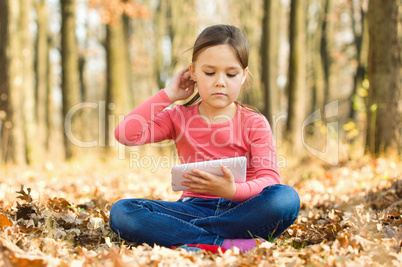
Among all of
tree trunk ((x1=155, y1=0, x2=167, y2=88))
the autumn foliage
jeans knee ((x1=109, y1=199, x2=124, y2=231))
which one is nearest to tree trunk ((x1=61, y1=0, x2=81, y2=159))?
the autumn foliage

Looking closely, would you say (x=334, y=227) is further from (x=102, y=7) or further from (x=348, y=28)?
(x=348, y=28)

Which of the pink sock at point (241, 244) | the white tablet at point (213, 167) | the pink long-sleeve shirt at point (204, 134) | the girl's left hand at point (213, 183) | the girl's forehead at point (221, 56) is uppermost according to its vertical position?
the girl's forehead at point (221, 56)

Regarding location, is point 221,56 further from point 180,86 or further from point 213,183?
point 213,183

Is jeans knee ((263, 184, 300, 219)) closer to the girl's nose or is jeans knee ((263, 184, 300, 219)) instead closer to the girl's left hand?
the girl's left hand

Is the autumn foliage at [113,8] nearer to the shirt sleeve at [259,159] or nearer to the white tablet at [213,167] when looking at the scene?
the shirt sleeve at [259,159]

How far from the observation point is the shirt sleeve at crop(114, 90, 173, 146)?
2889 millimetres

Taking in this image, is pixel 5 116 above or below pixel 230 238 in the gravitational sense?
above

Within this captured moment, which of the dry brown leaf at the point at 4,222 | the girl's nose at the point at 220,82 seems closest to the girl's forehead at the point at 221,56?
the girl's nose at the point at 220,82

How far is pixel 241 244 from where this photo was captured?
103 inches

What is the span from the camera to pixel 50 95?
17.2m

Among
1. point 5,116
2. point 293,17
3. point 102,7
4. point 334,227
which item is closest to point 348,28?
point 293,17

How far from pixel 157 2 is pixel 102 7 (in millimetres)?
10878

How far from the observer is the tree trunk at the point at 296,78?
33.9 feet

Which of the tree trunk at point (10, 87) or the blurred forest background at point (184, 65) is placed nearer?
the blurred forest background at point (184, 65)
